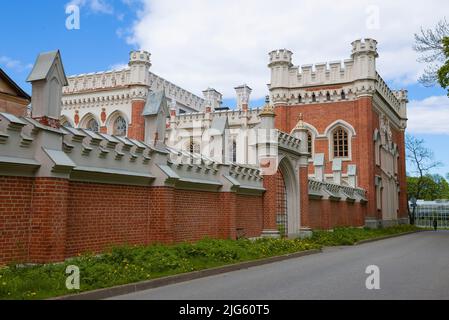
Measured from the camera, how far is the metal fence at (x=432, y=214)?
63688 mm

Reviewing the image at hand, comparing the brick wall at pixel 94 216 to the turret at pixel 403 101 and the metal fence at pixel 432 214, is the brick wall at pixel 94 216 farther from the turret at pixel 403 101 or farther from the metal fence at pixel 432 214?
the metal fence at pixel 432 214

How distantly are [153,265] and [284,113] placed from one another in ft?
88.8

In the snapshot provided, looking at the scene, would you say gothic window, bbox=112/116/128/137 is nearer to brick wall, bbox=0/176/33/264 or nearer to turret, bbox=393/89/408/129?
turret, bbox=393/89/408/129

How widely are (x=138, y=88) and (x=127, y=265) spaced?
26930mm

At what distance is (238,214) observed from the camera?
1692cm

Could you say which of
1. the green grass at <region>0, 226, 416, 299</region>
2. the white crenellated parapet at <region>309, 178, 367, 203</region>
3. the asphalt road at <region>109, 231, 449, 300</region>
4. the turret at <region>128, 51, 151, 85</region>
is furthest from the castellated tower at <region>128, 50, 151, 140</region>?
the asphalt road at <region>109, 231, 449, 300</region>

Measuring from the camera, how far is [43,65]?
31.4ft

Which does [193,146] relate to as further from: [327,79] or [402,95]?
[402,95]

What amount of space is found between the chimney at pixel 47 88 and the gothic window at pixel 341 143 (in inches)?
1096

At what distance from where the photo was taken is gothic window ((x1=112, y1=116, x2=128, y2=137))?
36.1 meters

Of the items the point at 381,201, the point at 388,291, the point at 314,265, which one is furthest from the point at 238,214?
the point at 381,201

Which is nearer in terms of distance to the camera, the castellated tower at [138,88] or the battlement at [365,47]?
the battlement at [365,47]

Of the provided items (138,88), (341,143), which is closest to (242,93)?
(138,88)

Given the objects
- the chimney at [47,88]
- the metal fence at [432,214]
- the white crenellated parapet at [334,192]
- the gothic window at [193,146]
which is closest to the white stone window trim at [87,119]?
the gothic window at [193,146]
